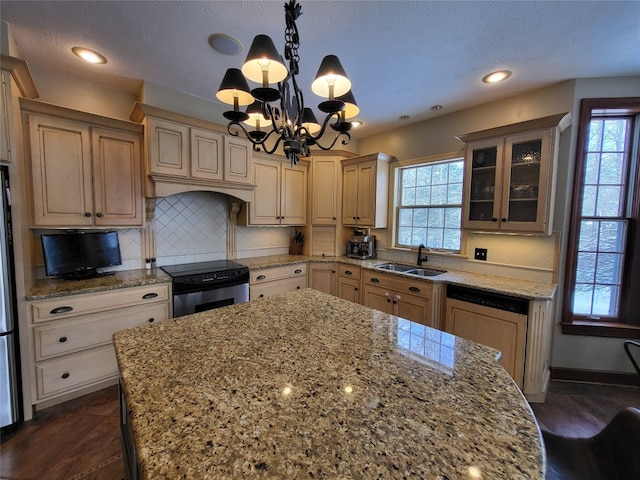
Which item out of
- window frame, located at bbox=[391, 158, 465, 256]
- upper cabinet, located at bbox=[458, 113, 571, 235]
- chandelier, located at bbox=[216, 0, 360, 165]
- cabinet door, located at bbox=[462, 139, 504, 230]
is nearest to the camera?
chandelier, located at bbox=[216, 0, 360, 165]

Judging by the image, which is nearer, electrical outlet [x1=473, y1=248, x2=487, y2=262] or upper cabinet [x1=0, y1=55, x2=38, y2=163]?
upper cabinet [x1=0, y1=55, x2=38, y2=163]

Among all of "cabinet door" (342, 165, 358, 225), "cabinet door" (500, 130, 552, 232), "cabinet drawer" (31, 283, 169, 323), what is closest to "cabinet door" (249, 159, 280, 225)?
"cabinet door" (342, 165, 358, 225)

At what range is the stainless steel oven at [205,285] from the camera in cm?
249

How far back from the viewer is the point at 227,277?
2.73 m

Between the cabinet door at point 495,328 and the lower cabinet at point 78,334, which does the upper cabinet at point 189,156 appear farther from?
the cabinet door at point 495,328

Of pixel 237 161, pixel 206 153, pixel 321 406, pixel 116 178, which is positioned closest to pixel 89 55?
pixel 116 178

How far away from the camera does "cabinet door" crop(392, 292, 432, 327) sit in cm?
267

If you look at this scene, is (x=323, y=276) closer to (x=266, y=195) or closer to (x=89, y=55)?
(x=266, y=195)

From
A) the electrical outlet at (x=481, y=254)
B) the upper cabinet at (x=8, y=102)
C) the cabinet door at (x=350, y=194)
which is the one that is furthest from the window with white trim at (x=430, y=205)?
the upper cabinet at (x=8, y=102)

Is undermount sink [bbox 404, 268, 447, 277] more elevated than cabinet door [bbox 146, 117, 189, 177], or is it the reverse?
cabinet door [bbox 146, 117, 189, 177]

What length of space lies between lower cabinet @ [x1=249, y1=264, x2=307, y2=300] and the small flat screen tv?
4.30 feet

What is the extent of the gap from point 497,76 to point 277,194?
2561mm

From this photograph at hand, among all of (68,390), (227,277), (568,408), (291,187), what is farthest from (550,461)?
(291,187)

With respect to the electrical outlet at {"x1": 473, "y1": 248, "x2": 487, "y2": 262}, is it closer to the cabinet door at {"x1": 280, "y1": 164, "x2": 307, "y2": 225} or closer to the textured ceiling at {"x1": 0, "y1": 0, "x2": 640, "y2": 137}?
the textured ceiling at {"x1": 0, "y1": 0, "x2": 640, "y2": 137}
